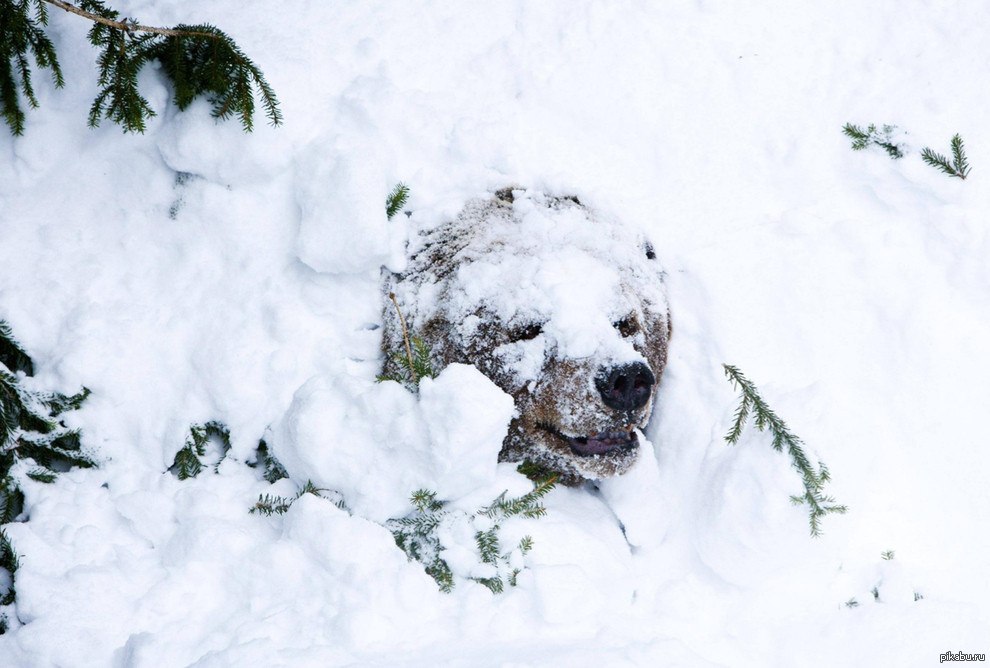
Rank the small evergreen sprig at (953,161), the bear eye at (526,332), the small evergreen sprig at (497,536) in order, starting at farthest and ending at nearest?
1. the small evergreen sprig at (953,161)
2. the bear eye at (526,332)
3. the small evergreen sprig at (497,536)

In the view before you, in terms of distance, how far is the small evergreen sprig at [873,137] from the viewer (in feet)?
14.3

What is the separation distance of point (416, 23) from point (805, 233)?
8.13 feet

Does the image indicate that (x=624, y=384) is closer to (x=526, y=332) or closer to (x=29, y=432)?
(x=526, y=332)

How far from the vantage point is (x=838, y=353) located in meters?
3.87

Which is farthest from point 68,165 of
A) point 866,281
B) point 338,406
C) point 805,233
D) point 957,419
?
point 957,419

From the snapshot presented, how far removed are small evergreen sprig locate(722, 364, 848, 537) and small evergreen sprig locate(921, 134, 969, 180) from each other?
6.55 feet

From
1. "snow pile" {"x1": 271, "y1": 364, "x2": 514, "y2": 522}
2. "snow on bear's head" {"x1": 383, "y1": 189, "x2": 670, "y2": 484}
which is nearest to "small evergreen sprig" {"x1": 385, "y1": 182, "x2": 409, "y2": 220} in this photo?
"snow on bear's head" {"x1": 383, "y1": 189, "x2": 670, "y2": 484}

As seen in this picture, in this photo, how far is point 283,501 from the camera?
313cm

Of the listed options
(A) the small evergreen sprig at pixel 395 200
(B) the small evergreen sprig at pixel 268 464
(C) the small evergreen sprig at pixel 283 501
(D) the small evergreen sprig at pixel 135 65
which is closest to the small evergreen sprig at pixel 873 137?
(A) the small evergreen sprig at pixel 395 200

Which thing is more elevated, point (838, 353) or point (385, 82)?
point (385, 82)

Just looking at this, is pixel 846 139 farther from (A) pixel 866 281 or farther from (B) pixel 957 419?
(B) pixel 957 419

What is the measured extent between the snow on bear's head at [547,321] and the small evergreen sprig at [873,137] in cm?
157

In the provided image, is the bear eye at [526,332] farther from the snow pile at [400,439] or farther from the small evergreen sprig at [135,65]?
the small evergreen sprig at [135,65]

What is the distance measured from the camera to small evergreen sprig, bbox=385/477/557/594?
2879 millimetres
